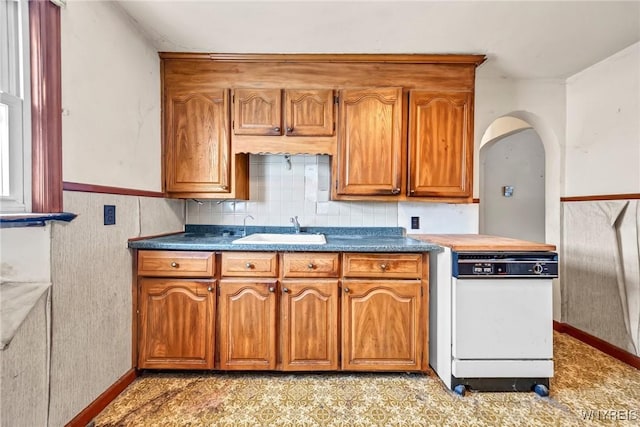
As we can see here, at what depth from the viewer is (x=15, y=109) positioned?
1251mm

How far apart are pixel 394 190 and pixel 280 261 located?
38.4 inches

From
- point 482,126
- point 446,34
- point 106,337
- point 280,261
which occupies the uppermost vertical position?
point 446,34

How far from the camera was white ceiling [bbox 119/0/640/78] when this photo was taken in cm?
166

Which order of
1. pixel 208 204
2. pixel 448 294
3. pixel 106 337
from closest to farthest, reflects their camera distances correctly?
pixel 106 337 → pixel 448 294 → pixel 208 204

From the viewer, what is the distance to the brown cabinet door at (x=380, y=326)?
1895 millimetres

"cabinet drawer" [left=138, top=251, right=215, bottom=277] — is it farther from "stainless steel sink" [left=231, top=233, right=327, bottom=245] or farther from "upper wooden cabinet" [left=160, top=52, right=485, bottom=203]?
"upper wooden cabinet" [left=160, top=52, right=485, bottom=203]

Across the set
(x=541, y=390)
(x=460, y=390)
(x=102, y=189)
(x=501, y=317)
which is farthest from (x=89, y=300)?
(x=541, y=390)

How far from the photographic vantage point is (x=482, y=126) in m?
2.53

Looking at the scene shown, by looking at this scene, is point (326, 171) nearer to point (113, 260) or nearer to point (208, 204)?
point (208, 204)

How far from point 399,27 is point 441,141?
0.82m

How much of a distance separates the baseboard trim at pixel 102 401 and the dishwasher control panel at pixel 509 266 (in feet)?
6.80

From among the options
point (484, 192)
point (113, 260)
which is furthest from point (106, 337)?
point (484, 192)

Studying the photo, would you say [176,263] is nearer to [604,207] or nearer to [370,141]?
[370,141]

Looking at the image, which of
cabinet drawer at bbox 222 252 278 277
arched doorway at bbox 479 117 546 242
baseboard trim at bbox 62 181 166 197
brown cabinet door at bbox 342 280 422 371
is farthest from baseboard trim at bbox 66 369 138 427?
arched doorway at bbox 479 117 546 242
